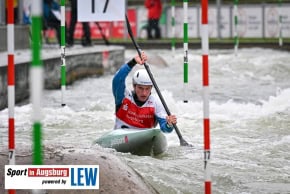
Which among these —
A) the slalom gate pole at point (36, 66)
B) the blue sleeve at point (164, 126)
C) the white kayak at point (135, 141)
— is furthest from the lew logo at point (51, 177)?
the blue sleeve at point (164, 126)

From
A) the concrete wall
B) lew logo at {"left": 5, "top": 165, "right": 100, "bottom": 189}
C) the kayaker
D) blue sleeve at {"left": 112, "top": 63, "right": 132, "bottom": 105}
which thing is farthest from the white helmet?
the concrete wall

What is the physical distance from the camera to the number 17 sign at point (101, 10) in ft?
28.9

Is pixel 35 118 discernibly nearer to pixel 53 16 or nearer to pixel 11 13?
pixel 11 13

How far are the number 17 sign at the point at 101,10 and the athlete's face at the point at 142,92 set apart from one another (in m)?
1.03

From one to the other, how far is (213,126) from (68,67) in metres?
5.37

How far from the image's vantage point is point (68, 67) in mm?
15148

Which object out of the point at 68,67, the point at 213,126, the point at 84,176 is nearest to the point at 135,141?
the point at 84,176

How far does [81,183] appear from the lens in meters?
5.05

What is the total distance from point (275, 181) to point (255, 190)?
1.45 feet

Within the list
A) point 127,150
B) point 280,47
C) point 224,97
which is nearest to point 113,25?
point 280,47

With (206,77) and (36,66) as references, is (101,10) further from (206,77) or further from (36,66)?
(36,66)

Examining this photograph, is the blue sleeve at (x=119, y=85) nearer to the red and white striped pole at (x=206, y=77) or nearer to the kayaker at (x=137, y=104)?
the kayaker at (x=137, y=104)

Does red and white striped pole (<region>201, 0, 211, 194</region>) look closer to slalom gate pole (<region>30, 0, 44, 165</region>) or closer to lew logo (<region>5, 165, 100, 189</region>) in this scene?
lew logo (<region>5, 165, 100, 189</region>)

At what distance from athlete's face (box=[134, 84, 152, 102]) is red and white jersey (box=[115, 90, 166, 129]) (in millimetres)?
60
